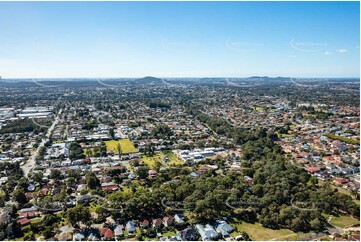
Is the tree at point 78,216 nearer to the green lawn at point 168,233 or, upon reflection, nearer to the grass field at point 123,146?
the green lawn at point 168,233

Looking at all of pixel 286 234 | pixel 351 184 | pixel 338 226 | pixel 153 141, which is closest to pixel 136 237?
pixel 286 234

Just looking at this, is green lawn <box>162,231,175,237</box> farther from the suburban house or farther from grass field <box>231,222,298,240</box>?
grass field <box>231,222,298,240</box>

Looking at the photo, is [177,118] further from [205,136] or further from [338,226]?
[338,226]

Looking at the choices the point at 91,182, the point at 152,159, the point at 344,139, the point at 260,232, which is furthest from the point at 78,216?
the point at 344,139

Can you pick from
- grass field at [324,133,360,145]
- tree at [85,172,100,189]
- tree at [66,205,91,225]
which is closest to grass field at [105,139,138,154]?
tree at [85,172,100,189]

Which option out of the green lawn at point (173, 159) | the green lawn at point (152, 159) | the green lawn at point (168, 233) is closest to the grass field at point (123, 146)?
the green lawn at point (152, 159)
